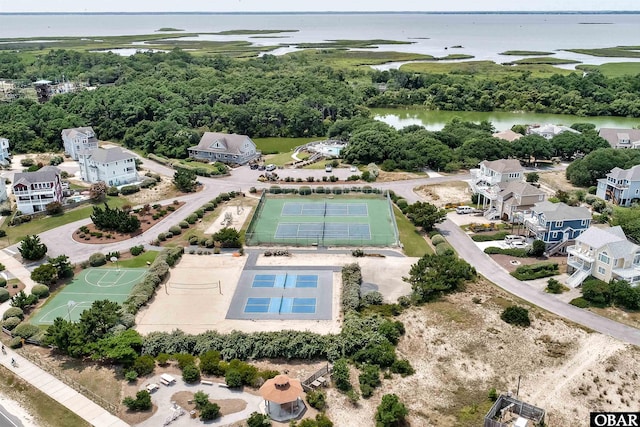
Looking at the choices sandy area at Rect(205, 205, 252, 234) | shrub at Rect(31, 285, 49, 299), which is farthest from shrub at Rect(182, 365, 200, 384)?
sandy area at Rect(205, 205, 252, 234)

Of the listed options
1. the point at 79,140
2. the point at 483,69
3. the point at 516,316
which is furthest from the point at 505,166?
the point at 483,69

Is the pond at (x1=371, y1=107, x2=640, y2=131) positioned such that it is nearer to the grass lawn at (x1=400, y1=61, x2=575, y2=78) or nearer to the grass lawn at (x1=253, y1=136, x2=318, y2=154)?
the grass lawn at (x1=253, y1=136, x2=318, y2=154)

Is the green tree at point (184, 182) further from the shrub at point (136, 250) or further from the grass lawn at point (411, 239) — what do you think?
the grass lawn at point (411, 239)

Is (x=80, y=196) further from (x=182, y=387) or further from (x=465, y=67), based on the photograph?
(x=465, y=67)

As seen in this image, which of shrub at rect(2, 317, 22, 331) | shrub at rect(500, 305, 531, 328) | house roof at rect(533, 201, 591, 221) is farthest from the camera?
house roof at rect(533, 201, 591, 221)

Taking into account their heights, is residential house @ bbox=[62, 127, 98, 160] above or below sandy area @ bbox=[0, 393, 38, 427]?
above

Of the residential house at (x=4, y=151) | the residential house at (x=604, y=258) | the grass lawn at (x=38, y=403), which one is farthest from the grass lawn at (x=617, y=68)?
the grass lawn at (x=38, y=403)

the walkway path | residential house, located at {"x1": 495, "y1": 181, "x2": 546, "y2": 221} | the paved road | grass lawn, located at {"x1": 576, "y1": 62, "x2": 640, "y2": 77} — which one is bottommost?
the paved road

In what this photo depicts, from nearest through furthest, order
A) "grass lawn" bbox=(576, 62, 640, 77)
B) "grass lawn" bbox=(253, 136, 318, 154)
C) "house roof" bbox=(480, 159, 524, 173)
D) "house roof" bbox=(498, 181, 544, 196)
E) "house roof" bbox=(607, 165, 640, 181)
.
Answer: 1. "house roof" bbox=(498, 181, 544, 196)
2. "house roof" bbox=(607, 165, 640, 181)
3. "house roof" bbox=(480, 159, 524, 173)
4. "grass lawn" bbox=(253, 136, 318, 154)
5. "grass lawn" bbox=(576, 62, 640, 77)
